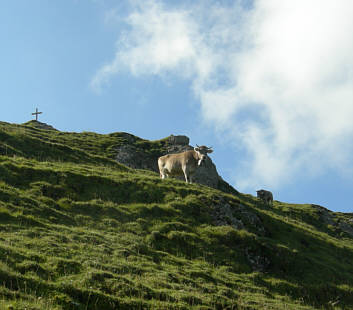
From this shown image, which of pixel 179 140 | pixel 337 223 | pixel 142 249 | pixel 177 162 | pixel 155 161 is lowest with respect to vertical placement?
pixel 142 249

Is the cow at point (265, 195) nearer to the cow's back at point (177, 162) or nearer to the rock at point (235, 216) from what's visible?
the cow's back at point (177, 162)

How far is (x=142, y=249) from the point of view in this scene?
717 inches

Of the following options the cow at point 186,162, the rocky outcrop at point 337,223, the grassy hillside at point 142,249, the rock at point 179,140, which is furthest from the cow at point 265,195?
the cow at point 186,162

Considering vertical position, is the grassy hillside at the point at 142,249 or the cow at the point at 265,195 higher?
the cow at the point at 265,195

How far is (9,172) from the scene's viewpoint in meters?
23.2

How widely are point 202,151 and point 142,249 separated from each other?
45.3ft

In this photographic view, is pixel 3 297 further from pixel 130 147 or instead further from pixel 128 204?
pixel 130 147

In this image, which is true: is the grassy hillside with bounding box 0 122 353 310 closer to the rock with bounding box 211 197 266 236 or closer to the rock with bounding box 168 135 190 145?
the rock with bounding box 211 197 266 236

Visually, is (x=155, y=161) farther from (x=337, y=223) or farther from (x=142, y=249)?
(x=142, y=249)

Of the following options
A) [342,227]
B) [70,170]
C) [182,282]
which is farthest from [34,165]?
[342,227]

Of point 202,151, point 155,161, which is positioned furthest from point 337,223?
point 202,151

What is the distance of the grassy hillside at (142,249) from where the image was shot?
1247 cm

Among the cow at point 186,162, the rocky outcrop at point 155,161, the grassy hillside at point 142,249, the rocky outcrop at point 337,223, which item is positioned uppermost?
the rocky outcrop at point 155,161

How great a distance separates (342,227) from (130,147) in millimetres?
28475
